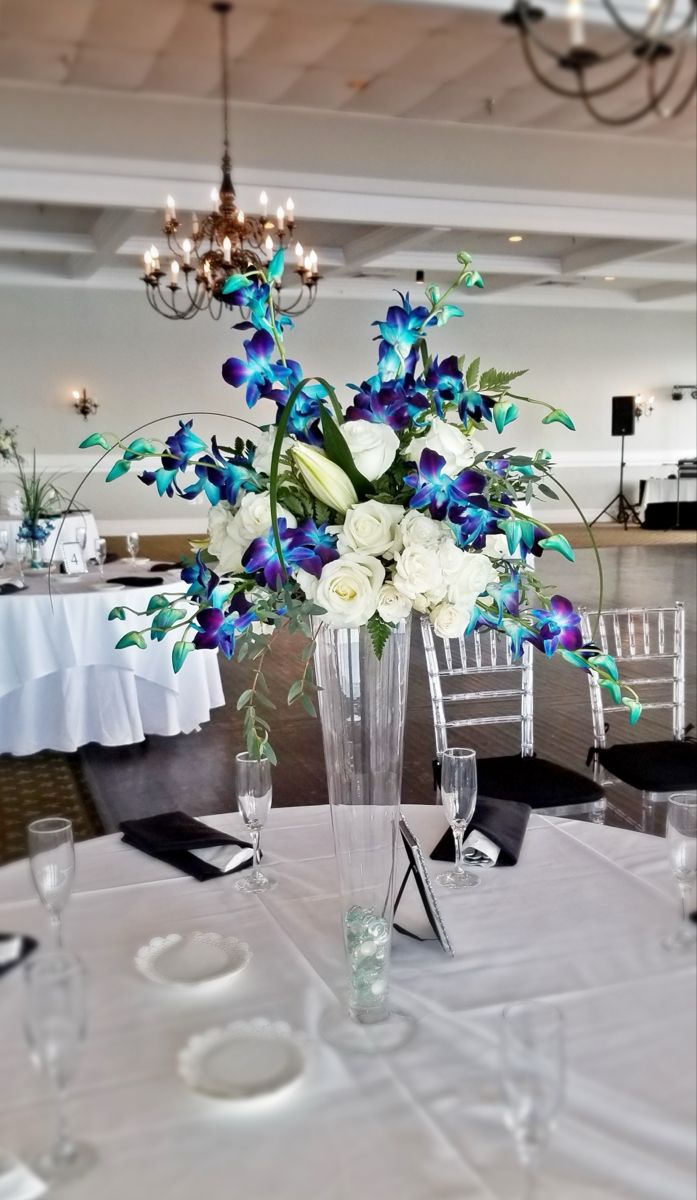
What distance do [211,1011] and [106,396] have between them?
14776mm

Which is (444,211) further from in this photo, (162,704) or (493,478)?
(493,478)

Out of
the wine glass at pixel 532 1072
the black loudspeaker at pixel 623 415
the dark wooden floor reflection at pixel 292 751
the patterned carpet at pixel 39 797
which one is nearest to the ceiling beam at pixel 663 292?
the black loudspeaker at pixel 623 415

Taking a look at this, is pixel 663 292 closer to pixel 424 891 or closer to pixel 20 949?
pixel 424 891

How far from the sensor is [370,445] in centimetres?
115

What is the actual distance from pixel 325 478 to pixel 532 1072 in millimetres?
635

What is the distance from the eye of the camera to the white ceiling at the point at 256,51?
152 inches

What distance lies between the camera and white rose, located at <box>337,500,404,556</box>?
3.77 feet

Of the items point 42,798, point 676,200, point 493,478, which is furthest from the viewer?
point 676,200

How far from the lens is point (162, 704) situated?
4.95m

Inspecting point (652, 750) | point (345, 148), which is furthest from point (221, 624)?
point (345, 148)

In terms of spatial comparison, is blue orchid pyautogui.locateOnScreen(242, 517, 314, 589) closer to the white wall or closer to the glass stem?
the glass stem

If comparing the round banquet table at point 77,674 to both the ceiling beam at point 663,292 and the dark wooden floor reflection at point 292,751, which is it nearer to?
the dark wooden floor reflection at point 292,751

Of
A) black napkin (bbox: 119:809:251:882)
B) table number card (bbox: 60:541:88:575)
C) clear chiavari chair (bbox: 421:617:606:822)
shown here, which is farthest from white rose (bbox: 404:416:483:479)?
table number card (bbox: 60:541:88:575)

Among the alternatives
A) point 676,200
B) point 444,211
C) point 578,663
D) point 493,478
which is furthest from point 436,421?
point 676,200
